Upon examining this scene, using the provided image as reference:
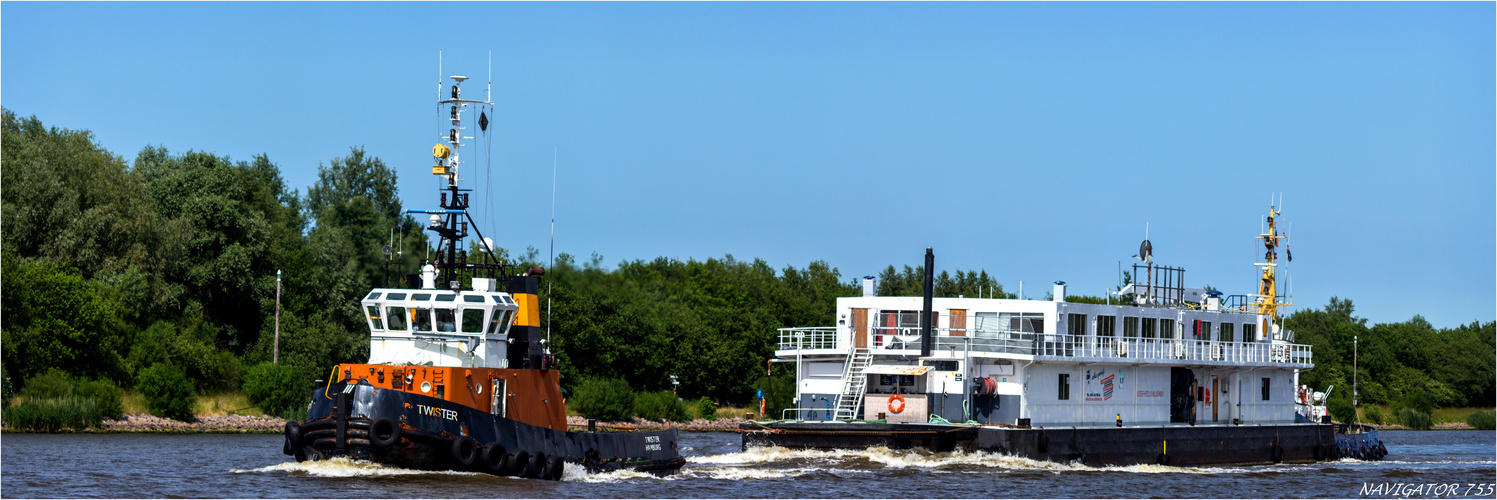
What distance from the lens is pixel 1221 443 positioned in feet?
151

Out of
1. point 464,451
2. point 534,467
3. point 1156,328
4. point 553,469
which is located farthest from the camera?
point 1156,328

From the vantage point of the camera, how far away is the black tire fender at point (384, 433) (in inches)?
1056

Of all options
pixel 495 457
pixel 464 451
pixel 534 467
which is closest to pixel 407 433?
pixel 464 451

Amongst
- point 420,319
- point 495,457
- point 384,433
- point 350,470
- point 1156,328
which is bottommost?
point 350,470

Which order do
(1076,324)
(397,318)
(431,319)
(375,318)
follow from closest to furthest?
(431,319) → (397,318) → (375,318) → (1076,324)

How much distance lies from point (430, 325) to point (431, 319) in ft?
0.48

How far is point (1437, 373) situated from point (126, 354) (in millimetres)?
86184

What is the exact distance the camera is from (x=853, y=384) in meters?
40.9

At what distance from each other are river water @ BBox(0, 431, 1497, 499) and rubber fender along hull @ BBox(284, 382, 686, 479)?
0.31 meters

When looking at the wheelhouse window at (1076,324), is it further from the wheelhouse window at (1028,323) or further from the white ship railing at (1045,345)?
the wheelhouse window at (1028,323)

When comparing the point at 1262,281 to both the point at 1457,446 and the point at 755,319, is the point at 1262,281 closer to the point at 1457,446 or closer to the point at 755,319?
the point at 1457,446

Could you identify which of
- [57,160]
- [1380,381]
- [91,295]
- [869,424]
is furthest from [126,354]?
[1380,381]

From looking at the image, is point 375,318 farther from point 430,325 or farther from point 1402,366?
point 1402,366

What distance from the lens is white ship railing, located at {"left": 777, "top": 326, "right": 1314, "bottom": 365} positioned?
40.5 meters
